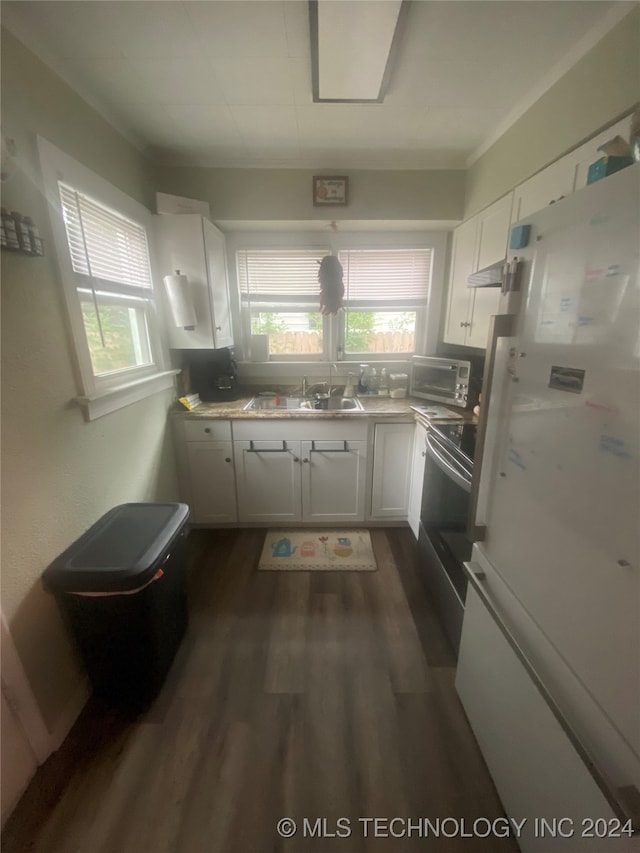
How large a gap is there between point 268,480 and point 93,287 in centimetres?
152

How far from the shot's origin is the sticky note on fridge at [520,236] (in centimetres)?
86

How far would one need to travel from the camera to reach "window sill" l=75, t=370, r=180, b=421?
4.70 feet

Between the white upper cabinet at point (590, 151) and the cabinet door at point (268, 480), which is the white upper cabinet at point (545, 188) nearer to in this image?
the white upper cabinet at point (590, 151)

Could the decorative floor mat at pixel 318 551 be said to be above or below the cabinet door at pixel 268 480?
below

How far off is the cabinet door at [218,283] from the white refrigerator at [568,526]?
1.88 meters

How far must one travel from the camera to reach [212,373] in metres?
2.54

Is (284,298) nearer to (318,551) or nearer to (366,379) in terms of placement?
(366,379)

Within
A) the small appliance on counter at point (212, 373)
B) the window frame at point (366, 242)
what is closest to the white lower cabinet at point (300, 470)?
the small appliance on counter at point (212, 373)

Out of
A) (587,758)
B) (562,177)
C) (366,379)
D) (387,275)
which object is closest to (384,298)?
(387,275)

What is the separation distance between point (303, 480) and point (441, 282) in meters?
1.93

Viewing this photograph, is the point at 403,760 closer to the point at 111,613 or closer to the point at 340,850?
the point at 340,850

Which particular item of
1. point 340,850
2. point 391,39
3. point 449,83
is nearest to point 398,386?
point 449,83

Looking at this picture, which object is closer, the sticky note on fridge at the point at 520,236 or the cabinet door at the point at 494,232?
the sticky note on fridge at the point at 520,236

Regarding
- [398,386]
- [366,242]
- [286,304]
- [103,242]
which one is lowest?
[398,386]
